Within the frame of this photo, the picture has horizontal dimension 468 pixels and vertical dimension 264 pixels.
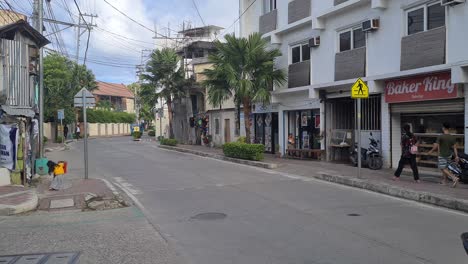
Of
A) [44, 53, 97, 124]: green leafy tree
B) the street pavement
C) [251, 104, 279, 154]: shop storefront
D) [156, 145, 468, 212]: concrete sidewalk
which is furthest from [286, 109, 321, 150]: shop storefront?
[44, 53, 97, 124]: green leafy tree

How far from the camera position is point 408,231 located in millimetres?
7801

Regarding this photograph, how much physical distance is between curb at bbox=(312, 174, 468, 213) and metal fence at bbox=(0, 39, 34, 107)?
1031cm

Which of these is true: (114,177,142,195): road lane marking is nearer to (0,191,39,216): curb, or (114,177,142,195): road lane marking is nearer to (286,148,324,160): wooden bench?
(0,191,39,216): curb

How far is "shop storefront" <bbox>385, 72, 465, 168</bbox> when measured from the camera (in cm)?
1429

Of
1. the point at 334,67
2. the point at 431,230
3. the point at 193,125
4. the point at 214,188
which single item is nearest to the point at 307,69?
the point at 334,67

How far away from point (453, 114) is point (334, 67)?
19.5 feet

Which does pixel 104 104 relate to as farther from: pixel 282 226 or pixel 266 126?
pixel 282 226

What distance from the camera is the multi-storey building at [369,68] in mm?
14312

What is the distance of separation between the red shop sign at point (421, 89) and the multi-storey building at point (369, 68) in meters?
0.03

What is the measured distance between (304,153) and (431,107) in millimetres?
8136

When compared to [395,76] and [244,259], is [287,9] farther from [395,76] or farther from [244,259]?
[244,259]

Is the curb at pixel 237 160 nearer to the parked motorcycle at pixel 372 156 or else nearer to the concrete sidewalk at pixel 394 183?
the concrete sidewalk at pixel 394 183

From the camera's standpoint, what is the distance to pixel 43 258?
650 centimetres

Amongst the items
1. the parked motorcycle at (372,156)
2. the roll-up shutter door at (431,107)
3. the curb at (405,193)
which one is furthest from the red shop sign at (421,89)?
the curb at (405,193)
